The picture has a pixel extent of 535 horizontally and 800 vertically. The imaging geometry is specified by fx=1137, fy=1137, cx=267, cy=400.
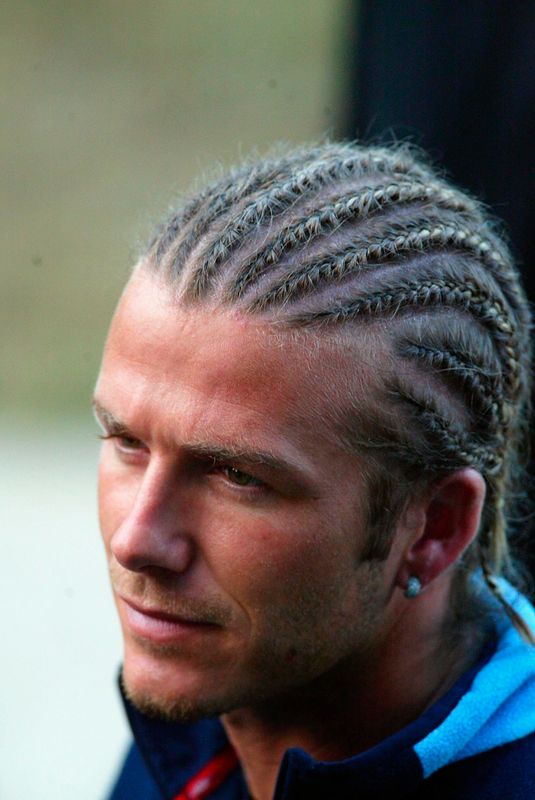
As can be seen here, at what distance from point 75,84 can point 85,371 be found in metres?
1.75

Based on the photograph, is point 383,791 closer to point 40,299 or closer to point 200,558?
point 200,558

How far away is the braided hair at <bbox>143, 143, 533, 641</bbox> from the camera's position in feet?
6.04

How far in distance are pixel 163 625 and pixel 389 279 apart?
68 cm

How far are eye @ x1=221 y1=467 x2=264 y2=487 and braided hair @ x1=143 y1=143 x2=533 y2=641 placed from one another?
0.60 feet

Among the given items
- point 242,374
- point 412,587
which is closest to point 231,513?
point 242,374

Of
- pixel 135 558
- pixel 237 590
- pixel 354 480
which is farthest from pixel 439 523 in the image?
pixel 135 558

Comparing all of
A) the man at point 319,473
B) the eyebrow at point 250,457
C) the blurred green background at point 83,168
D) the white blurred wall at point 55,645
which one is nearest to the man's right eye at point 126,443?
the man at point 319,473

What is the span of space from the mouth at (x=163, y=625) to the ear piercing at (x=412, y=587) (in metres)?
0.35

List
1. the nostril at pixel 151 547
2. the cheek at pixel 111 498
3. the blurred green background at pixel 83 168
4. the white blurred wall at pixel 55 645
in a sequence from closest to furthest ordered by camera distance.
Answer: the nostril at pixel 151 547 < the cheek at pixel 111 498 < the white blurred wall at pixel 55 645 < the blurred green background at pixel 83 168

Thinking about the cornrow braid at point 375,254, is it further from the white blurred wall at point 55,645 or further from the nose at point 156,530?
the white blurred wall at point 55,645

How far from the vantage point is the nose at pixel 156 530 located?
1.79 metres

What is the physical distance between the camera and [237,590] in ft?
5.96

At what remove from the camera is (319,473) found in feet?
5.97

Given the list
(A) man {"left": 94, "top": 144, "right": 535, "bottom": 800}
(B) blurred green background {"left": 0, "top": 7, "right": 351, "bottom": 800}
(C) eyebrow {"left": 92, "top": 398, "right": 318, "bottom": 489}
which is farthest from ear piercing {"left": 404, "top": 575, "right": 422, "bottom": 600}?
(B) blurred green background {"left": 0, "top": 7, "right": 351, "bottom": 800}
